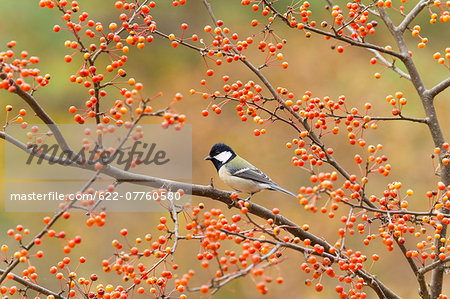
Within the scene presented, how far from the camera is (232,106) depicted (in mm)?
7891

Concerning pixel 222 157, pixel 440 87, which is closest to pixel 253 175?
pixel 222 157

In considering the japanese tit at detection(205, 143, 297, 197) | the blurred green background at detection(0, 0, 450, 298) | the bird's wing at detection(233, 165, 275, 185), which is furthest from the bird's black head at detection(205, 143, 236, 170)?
the blurred green background at detection(0, 0, 450, 298)

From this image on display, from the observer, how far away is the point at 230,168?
14.2 ft

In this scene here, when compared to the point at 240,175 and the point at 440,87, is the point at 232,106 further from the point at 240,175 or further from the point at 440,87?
the point at 440,87

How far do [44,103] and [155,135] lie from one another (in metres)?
1.59

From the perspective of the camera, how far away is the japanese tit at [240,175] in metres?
4.16

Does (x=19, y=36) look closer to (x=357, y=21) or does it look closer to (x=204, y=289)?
(x=357, y=21)

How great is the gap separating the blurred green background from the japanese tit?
2.87 meters

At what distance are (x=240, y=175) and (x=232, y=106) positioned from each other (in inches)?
147

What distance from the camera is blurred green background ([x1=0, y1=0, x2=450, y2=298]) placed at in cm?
701

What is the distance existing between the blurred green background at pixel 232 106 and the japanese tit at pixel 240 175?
9.42 feet

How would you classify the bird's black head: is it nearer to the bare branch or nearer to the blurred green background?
the bare branch

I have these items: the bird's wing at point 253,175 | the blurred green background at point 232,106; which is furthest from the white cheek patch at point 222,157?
the blurred green background at point 232,106

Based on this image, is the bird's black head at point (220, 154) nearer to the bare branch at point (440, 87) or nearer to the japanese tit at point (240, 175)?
the japanese tit at point (240, 175)
